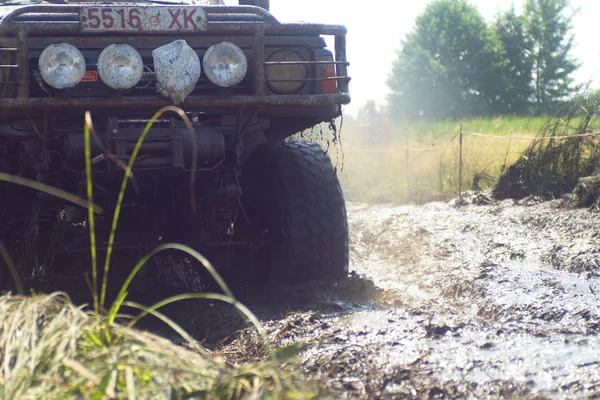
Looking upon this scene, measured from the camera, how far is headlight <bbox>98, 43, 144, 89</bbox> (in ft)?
12.8

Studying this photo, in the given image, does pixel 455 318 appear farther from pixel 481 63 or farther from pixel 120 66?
pixel 481 63

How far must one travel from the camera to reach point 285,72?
168 inches

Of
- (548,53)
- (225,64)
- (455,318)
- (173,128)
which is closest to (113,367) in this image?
(455,318)

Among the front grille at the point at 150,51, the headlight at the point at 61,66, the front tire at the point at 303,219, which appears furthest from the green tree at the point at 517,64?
the headlight at the point at 61,66

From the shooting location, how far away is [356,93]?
6152 inches

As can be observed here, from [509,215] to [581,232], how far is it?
1554mm

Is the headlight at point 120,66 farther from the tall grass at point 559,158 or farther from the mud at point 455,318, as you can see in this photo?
the tall grass at point 559,158

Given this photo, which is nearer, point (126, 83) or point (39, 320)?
point (39, 320)

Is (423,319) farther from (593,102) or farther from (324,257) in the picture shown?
(593,102)

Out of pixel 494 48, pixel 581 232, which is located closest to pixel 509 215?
pixel 581 232

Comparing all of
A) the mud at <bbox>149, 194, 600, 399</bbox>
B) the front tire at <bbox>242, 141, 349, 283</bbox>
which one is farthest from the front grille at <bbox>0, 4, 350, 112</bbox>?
the mud at <bbox>149, 194, 600, 399</bbox>

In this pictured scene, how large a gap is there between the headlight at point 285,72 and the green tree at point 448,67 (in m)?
45.6

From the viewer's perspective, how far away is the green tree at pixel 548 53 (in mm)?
46438

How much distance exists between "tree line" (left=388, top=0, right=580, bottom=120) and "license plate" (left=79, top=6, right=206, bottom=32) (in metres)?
41.4
